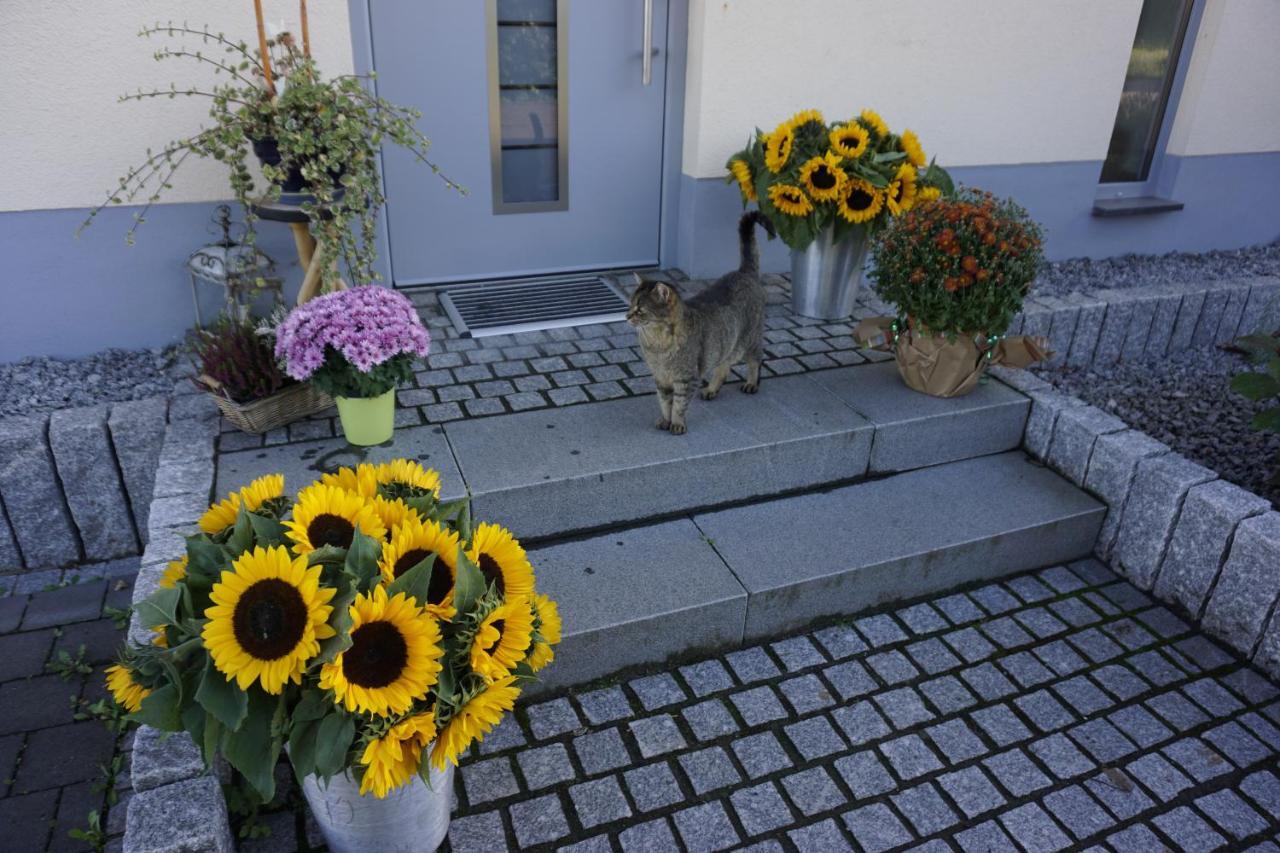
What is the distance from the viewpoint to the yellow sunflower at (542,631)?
2037 millimetres

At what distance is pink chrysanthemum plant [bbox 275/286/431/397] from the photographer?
2.85 m

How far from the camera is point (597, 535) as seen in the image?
3.12 meters

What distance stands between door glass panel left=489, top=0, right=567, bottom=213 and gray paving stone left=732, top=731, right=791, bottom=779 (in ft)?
10.2

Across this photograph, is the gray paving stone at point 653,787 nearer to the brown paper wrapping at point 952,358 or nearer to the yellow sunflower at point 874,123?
the brown paper wrapping at point 952,358

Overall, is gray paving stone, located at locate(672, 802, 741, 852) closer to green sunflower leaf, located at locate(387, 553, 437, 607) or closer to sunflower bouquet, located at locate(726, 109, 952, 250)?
green sunflower leaf, located at locate(387, 553, 437, 607)

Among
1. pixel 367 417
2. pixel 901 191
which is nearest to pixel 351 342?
pixel 367 417

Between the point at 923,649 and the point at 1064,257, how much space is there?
3901 mm

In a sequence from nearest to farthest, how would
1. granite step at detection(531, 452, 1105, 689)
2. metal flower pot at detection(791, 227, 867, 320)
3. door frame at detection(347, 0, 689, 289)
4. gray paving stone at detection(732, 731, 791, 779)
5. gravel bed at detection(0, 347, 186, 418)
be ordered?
gray paving stone at detection(732, 731, 791, 779), granite step at detection(531, 452, 1105, 689), gravel bed at detection(0, 347, 186, 418), door frame at detection(347, 0, 689, 289), metal flower pot at detection(791, 227, 867, 320)

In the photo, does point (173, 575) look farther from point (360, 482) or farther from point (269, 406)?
point (269, 406)

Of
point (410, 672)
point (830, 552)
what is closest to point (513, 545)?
point (410, 672)

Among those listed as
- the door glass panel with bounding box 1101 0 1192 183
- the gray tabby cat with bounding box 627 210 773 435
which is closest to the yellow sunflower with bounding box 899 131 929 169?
the gray tabby cat with bounding box 627 210 773 435

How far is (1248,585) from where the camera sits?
290 centimetres

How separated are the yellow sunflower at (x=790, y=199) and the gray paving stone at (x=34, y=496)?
3224 mm

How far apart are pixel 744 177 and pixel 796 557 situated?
2.23 metres
